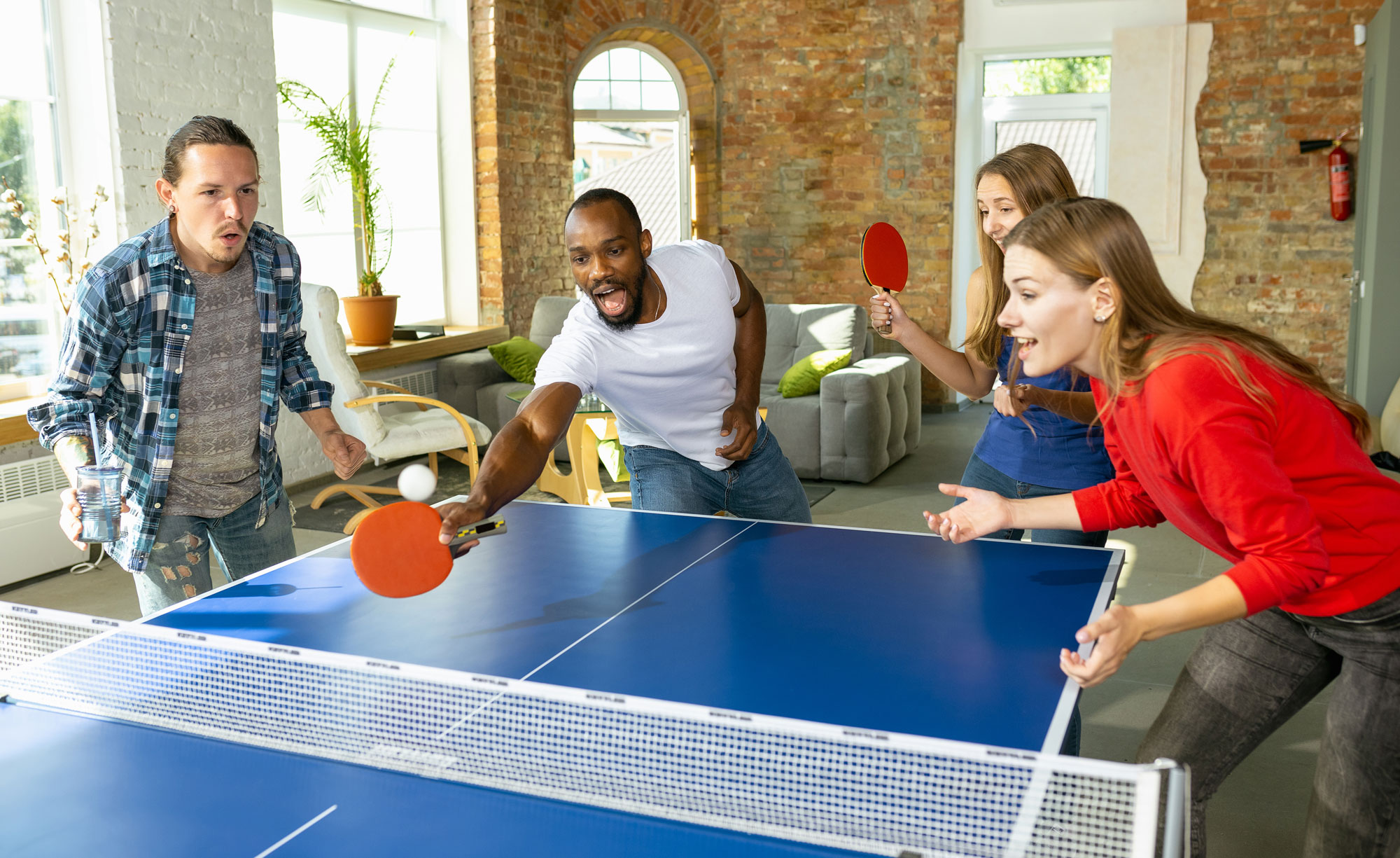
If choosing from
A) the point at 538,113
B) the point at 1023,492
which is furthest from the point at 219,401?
the point at 538,113

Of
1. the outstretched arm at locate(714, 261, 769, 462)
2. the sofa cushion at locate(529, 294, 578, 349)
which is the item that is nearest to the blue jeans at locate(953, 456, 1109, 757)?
the outstretched arm at locate(714, 261, 769, 462)

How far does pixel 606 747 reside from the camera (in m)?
1.56

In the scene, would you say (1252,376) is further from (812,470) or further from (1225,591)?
(812,470)

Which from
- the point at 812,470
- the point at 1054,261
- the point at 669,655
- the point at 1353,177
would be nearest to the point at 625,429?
the point at 669,655

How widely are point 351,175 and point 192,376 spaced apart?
191 inches

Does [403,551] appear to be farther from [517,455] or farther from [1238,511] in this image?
[1238,511]

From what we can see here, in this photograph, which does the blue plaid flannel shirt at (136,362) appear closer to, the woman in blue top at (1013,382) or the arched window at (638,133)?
the woman in blue top at (1013,382)

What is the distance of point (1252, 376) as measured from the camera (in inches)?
63.0

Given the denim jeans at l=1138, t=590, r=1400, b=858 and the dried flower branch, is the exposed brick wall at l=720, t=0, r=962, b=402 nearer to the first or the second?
the dried flower branch

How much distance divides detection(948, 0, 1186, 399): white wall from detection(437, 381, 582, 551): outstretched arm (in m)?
5.98

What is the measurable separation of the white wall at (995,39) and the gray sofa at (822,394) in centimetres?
144

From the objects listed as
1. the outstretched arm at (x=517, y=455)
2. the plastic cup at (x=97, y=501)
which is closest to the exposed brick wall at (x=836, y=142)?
the outstretched arm at (x=517, y=455)

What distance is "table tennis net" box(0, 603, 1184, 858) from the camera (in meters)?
1.32

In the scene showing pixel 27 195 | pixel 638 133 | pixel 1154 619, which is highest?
pixel 638 133
